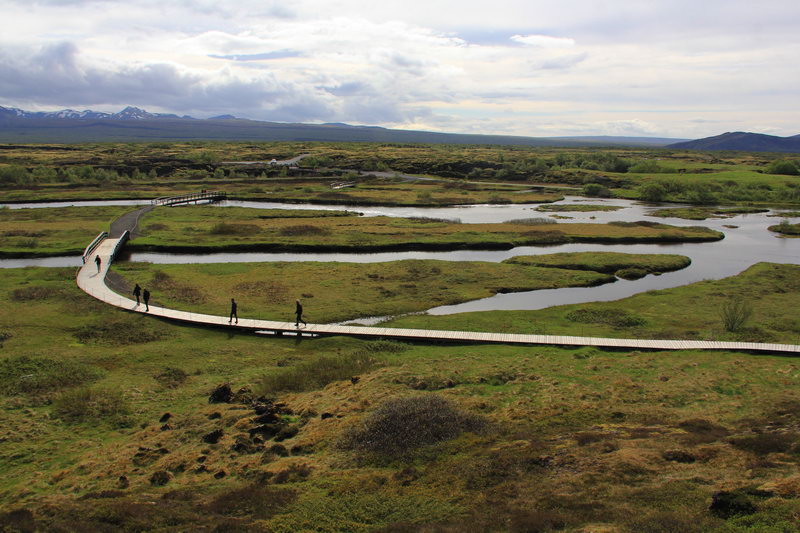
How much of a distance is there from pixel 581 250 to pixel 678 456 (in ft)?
169

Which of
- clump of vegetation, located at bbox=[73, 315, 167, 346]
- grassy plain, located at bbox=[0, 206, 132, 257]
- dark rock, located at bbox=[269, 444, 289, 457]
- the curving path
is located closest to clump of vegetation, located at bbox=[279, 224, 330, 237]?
grassy plain, located at bbox=[0, 206, 132, 257]

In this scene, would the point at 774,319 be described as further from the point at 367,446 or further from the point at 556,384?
the point at 367,446

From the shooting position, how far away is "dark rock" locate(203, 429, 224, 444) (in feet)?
69.3

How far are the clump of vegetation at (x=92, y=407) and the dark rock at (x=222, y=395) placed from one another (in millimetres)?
3544

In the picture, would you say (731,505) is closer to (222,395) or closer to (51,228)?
(222,395)

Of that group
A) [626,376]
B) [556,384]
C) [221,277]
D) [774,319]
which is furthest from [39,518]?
[774,319]

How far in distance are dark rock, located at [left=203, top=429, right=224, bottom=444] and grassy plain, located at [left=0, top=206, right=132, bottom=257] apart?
48.1 meters

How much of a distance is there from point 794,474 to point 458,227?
6410 centimetres

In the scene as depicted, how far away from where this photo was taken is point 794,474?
15914 millimetres

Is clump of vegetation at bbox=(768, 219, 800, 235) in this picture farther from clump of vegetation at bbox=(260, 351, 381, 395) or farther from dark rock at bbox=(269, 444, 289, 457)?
dark rock at bbox=(269, 444, 289, 457)

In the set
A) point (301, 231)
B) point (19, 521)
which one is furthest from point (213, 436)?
point (301, 231)

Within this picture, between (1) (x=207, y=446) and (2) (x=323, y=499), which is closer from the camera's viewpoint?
(2) (x=323, y=499)

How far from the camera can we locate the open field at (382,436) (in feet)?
50.3

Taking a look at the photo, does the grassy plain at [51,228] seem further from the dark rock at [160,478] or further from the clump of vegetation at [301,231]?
the dark rock at [160,478]
